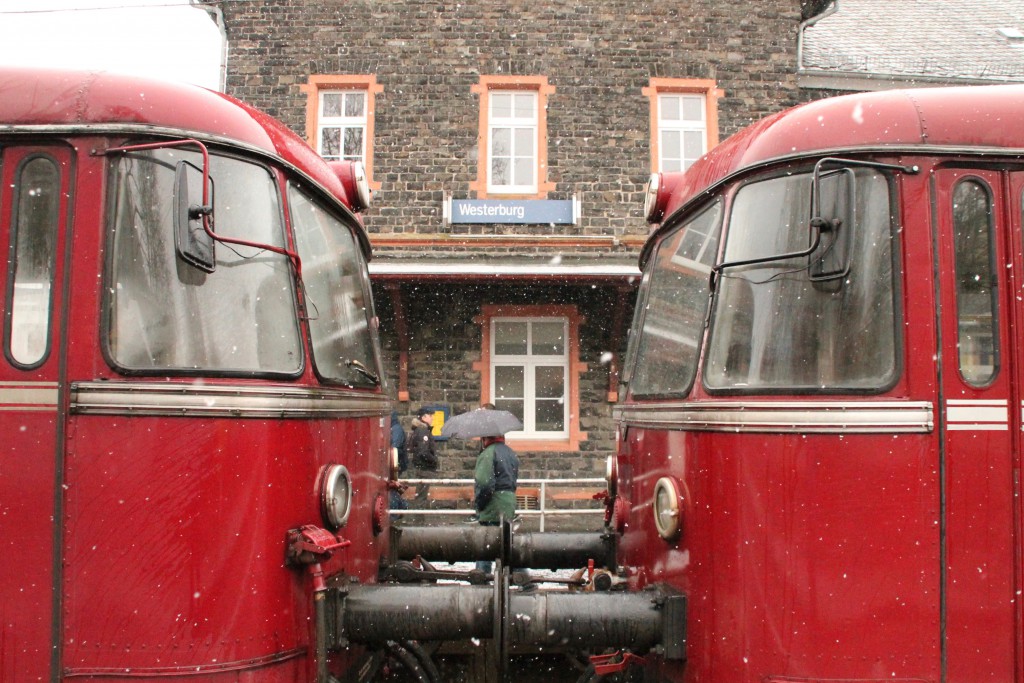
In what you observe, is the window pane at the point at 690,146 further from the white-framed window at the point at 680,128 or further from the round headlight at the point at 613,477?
the round headlight at the point at 613,477

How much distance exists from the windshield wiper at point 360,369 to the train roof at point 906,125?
195cm

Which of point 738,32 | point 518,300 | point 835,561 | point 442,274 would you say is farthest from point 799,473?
point 738,32

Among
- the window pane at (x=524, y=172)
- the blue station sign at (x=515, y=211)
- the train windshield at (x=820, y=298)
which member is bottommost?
the train windshield at (x=820, y=298)

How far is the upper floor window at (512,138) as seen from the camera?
12.8 meters

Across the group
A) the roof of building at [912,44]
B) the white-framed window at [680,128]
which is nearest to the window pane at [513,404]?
the white-framed window at [680,128]

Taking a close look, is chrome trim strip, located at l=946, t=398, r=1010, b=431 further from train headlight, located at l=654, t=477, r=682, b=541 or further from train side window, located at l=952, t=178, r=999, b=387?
train headlight, located at l=654, t=477, r=682, b=541

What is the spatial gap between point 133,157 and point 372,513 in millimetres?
2162

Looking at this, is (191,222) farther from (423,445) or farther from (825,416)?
(423,445)

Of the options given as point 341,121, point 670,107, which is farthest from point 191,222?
point 670,107

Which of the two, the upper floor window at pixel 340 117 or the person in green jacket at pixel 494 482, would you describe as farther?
the upper floor window at pixel 340 117

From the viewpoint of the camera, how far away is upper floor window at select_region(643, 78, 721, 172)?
12773 mm

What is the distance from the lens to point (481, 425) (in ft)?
23.4

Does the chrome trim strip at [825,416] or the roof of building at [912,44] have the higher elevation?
the roof of building at [912,44]

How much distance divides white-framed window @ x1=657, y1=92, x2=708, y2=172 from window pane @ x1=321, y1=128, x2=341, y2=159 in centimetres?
505
